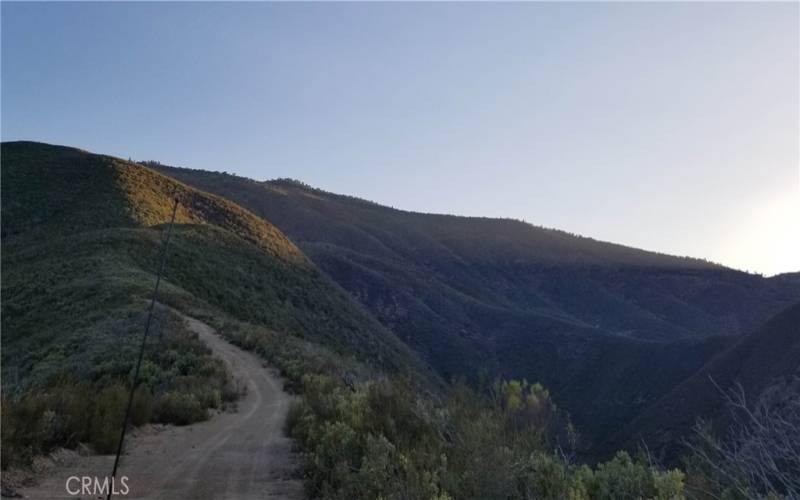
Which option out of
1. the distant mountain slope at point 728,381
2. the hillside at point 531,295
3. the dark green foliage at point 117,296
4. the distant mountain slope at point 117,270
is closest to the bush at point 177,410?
the dark green foliage at point 117,296

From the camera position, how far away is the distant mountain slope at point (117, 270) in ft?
77.5

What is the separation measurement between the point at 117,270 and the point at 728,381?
34.6 m

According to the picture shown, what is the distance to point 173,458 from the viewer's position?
31.2 feet

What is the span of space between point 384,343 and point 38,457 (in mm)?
40710

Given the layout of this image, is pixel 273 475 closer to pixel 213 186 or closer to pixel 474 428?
pixel 474 428

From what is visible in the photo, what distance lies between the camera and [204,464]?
361 inches

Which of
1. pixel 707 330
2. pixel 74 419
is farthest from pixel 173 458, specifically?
pixel 707 330

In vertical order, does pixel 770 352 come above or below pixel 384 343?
above

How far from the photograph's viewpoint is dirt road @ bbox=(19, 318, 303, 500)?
769 centimetres

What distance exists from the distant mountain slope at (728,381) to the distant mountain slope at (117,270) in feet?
47.0

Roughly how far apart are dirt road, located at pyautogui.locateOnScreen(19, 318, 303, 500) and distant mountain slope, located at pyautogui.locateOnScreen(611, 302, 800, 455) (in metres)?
24.8

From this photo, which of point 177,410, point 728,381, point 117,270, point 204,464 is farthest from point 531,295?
point 204,464

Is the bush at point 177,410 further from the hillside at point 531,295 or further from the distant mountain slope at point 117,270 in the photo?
the hillside at point 531,295

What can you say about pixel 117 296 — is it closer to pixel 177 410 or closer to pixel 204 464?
pixel 177 410
